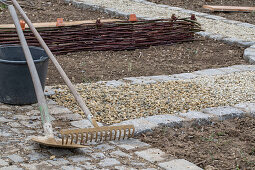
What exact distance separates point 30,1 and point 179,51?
4909 mm

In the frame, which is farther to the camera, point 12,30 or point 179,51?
point 179,51

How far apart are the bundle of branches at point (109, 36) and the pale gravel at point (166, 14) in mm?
1087

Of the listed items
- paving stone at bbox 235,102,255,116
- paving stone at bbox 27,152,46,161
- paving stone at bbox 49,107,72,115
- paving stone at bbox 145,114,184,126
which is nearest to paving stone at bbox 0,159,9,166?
paving stone at bbox 27,152,46,161

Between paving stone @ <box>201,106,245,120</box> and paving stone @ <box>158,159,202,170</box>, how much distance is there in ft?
3.59

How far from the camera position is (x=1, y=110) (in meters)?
4.66

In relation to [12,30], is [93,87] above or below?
below

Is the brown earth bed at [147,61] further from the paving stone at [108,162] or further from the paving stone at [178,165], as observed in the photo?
the paving stone at [178,165]

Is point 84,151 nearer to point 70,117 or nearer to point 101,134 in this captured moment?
point 101,134

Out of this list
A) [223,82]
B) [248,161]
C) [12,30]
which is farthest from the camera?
[12,30]

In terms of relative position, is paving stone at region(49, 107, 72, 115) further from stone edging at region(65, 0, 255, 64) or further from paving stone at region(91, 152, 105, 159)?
stone edging at region(65, 0, 255, 64)

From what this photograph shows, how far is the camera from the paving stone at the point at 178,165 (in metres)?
3.66

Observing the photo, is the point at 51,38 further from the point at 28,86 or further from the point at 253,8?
the point at 253,8

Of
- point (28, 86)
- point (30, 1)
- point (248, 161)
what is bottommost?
point (248, 161)

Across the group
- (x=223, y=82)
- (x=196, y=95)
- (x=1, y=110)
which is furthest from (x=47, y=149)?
(x=223, y=82)
